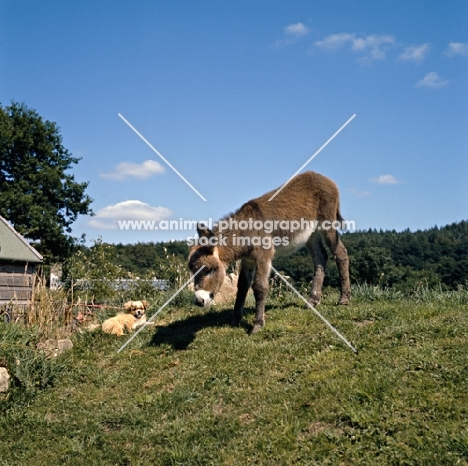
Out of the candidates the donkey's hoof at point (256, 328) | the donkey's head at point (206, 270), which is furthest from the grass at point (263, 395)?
the donkey's head at point (206, 270)

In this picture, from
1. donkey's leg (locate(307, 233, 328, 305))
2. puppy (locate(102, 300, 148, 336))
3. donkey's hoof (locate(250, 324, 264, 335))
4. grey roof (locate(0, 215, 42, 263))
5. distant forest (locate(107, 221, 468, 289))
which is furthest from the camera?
grey roof (locate(0, 215, 42, 263))

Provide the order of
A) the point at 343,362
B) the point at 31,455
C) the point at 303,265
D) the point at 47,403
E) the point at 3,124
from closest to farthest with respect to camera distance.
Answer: the point at 31,455, the point at 343,362, the point at 47,403, the point at 303,265, the point at 3,124

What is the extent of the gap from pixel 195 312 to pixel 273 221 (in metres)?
3.01

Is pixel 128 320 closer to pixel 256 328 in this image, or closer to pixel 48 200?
pixel 256 328

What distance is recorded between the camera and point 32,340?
353 inches

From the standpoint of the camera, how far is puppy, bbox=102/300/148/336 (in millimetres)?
9828

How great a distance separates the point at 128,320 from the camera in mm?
10141

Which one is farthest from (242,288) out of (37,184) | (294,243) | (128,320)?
(37,184)

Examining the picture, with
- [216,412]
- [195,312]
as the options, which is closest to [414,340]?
[216,412]

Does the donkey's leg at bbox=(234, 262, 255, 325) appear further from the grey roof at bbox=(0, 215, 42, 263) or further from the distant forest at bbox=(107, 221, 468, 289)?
the grey roof at bbox=(0, 215, 42, 263)

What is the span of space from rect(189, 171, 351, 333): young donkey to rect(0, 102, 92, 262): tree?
3032 cm

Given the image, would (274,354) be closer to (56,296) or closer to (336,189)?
(336,189)

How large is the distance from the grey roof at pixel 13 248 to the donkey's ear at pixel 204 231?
14682 mm

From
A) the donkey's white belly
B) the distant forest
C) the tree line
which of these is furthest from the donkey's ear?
the tree line
